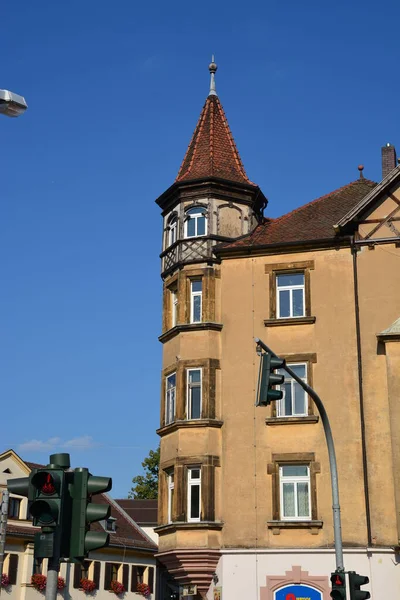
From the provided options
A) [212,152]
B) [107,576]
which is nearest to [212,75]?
[212,152]

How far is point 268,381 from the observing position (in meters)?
15.7

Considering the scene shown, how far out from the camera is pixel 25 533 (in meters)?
48.3

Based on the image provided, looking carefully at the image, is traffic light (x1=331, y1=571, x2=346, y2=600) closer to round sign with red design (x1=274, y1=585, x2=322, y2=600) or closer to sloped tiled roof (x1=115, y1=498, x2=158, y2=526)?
round sign with red design (x1=274, y1=585, x2=322, y2=600)

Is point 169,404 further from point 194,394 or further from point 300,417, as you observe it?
point 300,417

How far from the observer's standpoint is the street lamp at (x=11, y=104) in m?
11.0

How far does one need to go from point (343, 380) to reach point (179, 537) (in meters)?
7.37

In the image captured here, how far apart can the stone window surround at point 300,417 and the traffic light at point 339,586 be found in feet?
35.7

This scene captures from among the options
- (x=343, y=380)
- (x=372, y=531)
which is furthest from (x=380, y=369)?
(x=372, y=531)

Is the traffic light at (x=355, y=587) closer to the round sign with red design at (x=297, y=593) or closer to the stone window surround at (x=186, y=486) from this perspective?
the round sign with red design at (x=297, y=593)

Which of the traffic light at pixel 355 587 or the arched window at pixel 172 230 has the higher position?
the arched window at pixel 172 230

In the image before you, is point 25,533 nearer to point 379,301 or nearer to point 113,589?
point 113,589

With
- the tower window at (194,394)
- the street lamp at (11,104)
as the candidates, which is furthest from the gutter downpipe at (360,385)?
the street lamp at (11,104)

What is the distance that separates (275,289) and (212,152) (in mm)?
6557

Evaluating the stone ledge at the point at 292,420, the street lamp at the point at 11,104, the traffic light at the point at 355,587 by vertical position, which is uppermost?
the stone ledge at the point at 292,420
